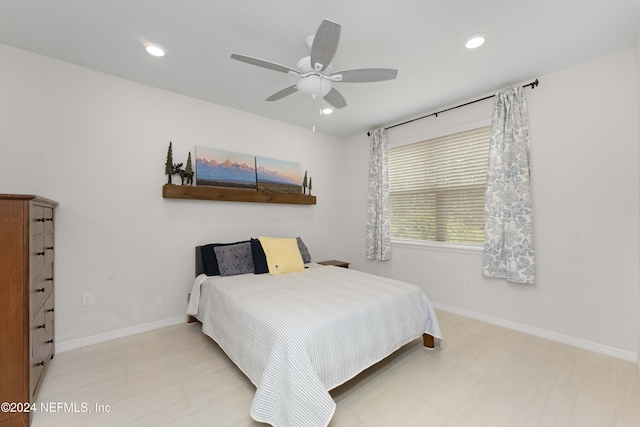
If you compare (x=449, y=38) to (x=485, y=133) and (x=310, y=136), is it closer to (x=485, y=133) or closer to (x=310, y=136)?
(x=485, y=133)

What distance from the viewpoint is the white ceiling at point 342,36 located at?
176 cm

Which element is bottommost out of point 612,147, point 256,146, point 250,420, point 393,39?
point 250,420

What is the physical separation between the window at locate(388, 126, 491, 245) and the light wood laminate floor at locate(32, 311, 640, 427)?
53.8 inches

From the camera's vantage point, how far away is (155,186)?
9.35 feet

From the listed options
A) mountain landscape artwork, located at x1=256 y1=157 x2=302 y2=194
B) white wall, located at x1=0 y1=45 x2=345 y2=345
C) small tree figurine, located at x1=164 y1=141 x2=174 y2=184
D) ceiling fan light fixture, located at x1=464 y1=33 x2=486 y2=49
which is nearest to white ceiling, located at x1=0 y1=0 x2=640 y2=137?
ceiling fan light fixture, located at x1=464 y1=33 x2=486 y2=49


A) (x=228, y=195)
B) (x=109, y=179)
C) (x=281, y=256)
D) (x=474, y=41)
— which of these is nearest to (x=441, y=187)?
(x=474, y=41)

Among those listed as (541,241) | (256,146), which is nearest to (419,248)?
(541,241)

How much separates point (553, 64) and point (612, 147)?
2.92 ft

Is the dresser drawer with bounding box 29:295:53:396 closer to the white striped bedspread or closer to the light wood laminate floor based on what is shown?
the light wood laminate floor

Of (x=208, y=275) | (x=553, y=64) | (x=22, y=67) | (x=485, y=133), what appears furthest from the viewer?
(x=485, y=133)

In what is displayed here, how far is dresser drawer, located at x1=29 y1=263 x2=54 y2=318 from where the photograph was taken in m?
1.60

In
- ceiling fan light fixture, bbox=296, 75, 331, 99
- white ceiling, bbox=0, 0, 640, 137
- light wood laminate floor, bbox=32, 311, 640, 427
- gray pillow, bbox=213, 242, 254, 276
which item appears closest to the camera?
light wood laminate floor, bbox=32, 311, 640, 427

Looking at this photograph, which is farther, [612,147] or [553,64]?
[553,64]

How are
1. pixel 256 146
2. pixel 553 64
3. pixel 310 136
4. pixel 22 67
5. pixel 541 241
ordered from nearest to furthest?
pixel 22 67, pixel 553 64, pixel 541 241, pixel 256 146, pixel 310 136
